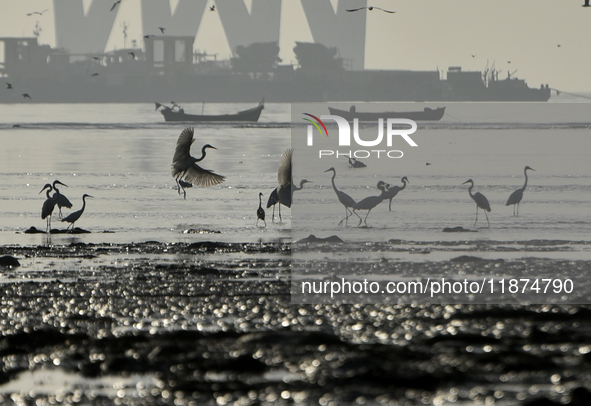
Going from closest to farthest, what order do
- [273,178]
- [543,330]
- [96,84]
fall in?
[543,330] < [273,178] < [96,84]

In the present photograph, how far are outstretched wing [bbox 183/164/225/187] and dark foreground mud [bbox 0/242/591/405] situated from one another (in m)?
8.24

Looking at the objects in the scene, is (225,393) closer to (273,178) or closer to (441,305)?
(441,305)

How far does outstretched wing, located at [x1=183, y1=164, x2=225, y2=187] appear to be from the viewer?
18.8 metres

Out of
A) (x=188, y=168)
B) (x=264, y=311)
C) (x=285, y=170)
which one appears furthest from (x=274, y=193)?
(x=264, y=311)

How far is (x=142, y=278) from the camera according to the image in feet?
36.3

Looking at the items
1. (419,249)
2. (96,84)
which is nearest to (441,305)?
(419,249)

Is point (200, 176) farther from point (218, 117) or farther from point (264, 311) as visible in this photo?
point (218, 117)

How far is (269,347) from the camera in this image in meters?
7.14

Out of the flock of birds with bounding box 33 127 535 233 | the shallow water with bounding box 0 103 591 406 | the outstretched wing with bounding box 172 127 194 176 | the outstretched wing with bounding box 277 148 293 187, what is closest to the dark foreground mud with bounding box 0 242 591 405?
the shallow water with bounding box 0 103 591 406

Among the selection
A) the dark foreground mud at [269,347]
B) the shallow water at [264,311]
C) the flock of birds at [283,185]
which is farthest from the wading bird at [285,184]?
the dark foreground mud at [269,347]

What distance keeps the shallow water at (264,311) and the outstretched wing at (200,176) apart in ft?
2.74

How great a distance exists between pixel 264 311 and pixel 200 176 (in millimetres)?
10473

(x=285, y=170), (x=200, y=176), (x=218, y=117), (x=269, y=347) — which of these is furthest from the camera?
(x=218, y=117)

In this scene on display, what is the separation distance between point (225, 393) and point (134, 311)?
3.04 m
